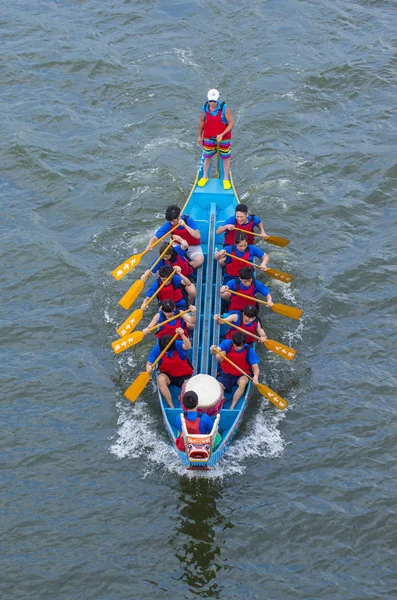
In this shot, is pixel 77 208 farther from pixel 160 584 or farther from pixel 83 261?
pixel 160 584

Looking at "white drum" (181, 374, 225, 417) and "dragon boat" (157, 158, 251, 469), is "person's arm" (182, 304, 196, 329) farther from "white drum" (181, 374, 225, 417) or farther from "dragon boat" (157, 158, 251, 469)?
"white drum" (181, 374, 225, 417)

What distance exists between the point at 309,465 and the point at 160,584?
121 inches

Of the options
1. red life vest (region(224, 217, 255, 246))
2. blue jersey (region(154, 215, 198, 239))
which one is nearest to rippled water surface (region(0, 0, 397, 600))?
red life vest (region(224, 217, 255, 246))

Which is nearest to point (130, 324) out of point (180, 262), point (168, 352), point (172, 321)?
point (172, 321)

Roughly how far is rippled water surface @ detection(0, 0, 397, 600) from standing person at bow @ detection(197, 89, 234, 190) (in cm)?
184

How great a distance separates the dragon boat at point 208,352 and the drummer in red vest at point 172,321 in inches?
15.3

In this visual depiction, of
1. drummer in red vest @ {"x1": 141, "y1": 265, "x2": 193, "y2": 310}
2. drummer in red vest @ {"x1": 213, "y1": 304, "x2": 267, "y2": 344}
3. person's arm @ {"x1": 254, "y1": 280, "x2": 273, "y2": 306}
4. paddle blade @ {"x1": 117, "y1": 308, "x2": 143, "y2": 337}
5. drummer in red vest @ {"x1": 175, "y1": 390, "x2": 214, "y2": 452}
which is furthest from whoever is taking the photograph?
drummer in red vest @ {"x1": 141, "y1": 265, "x2": 193, "y2": 310}

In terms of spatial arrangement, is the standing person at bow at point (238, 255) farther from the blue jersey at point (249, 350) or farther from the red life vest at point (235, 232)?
the blue jersey at point (249, 350)

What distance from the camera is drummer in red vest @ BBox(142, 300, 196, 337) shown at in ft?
41.8

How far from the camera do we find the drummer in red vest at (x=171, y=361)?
12.4 metres

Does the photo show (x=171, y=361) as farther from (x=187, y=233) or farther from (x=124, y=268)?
(x=187, y=233)

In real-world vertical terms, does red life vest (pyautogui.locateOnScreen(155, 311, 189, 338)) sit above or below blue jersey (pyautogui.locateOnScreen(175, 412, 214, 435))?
above

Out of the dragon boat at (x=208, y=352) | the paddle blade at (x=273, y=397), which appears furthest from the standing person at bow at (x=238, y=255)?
the paddle blade at (x=273, y=397)

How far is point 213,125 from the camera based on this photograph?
16328mm
